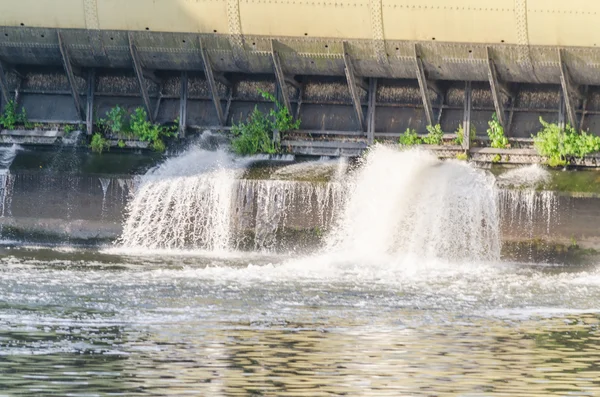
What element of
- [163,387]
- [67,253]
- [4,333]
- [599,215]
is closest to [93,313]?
[4,333]

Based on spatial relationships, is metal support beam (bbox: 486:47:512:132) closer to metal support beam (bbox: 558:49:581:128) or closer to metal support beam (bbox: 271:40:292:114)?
metal support beam (bbox: 558:49:581:128)

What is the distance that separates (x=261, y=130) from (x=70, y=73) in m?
3.63

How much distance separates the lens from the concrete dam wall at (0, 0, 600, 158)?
22875 mm

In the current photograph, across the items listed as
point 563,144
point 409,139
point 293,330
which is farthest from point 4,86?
point 293,330

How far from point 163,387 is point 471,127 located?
14.5 meters

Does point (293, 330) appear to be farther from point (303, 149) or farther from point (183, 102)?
point (183, 102)

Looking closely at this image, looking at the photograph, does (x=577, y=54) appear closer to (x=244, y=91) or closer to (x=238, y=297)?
(x=244, y=91)

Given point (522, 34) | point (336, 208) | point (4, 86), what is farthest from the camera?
point (4, 86)

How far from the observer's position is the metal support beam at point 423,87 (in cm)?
2350

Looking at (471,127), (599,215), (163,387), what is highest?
(471,127)

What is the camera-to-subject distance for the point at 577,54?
2270cm

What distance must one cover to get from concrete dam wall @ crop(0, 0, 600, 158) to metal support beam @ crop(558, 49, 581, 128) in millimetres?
23

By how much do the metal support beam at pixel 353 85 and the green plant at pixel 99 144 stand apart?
450 cm

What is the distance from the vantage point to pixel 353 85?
24109 millimetres
